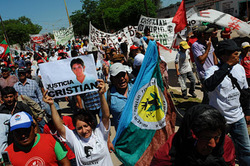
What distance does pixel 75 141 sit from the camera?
2.64m

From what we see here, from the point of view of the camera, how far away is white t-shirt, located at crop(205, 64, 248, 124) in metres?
2.86

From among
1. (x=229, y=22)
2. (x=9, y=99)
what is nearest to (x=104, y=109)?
(x=9, y=99)

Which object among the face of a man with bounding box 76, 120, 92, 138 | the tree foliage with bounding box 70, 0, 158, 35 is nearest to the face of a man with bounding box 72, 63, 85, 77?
the face of a man with bounding box 76, 120, 92, 138

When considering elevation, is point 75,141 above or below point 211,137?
below

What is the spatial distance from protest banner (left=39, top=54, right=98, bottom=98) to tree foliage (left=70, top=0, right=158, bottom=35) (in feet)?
91.9

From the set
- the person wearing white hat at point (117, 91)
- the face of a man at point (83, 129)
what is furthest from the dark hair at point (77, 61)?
the face of a man at point (83, 129)

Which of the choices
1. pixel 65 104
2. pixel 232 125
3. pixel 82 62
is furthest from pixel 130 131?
pixel 65 104

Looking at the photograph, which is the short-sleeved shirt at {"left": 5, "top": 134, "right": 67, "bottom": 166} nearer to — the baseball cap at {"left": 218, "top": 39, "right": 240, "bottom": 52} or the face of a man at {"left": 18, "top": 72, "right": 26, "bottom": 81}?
the baseball cap at {"left": 218, "top": 39, "right": 240, "bottom": 52}

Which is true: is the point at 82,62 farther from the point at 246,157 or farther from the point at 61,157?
the point at 246,157

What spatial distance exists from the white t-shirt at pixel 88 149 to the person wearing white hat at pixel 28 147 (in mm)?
256

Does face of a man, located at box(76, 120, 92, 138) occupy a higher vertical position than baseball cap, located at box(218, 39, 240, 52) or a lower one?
lower

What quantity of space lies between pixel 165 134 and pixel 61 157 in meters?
1.23

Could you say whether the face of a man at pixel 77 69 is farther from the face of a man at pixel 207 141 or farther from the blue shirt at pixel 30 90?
the blue shirt at pixel 30 90

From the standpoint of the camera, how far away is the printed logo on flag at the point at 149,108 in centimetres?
265
